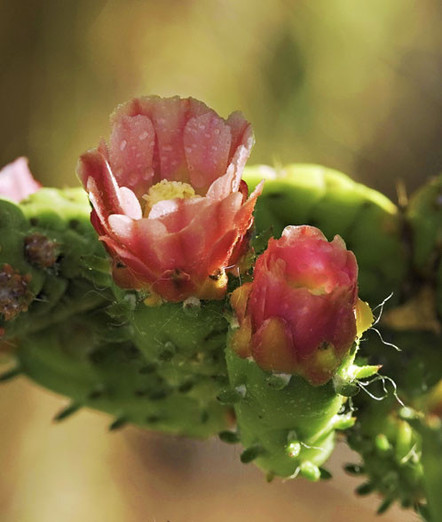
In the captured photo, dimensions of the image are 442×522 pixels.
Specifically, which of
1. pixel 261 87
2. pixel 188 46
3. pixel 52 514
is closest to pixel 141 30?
pixel 188 46

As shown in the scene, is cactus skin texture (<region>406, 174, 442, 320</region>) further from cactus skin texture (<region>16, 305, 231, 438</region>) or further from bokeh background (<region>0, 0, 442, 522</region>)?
bokeh background (<region>0, 0, 442, 522</region>)

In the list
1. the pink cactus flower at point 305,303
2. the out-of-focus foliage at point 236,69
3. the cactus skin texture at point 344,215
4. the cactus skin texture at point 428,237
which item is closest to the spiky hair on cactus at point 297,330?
the pink cactus flower at point 305,303

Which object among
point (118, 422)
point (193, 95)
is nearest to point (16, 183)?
point (118, 422)

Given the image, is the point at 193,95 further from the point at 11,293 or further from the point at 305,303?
the point at 305,303

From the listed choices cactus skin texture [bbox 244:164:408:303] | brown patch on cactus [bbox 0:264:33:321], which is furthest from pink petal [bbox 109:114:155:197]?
cactus skin texture [bbox 244:164:408:303]

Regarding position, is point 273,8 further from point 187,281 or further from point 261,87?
point 187,281

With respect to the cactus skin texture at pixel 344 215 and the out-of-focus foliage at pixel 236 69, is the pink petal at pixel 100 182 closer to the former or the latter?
the cactus skin texture at pixel 344 215

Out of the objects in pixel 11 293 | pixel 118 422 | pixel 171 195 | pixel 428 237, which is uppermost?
pixel 171 195
